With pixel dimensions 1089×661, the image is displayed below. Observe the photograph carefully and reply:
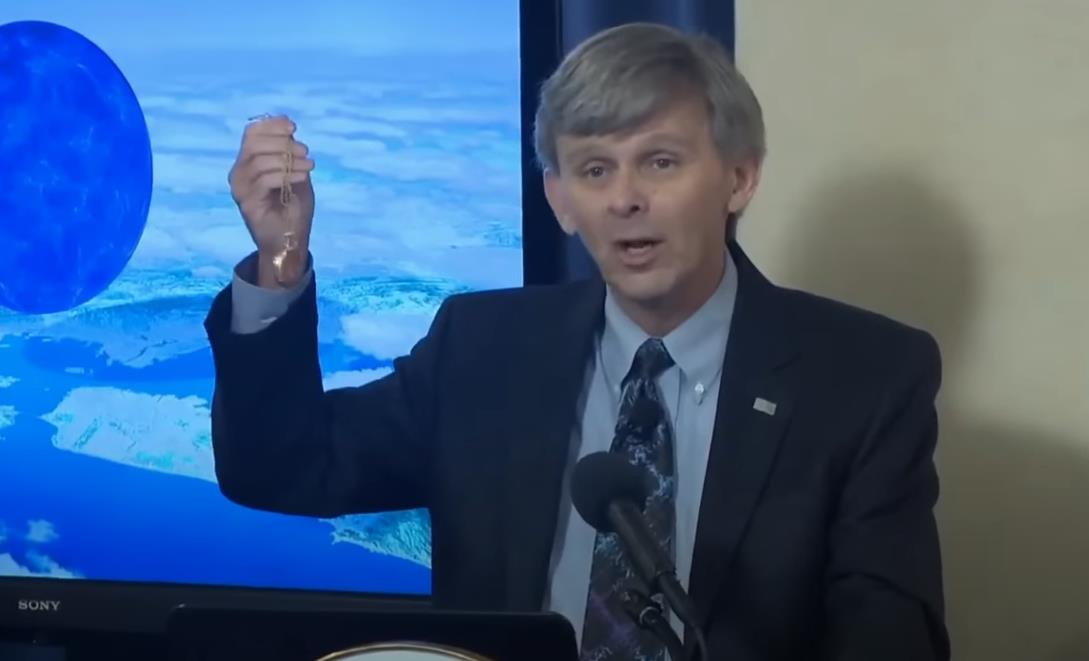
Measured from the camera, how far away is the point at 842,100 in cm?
Answer: 176

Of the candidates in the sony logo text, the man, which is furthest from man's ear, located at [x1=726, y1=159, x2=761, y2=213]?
the sony logo text

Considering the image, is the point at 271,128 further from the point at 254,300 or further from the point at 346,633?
the point at 346,633

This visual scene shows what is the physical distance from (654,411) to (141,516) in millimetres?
784

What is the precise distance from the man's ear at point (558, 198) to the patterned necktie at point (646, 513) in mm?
164

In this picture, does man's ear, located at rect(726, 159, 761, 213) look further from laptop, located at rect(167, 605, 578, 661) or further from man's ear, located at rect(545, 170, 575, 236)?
laptop, located at rect(167, 605, 578, 661)

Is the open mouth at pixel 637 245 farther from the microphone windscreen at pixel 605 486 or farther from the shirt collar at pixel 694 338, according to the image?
the microphone windscreen at pixel 605 486

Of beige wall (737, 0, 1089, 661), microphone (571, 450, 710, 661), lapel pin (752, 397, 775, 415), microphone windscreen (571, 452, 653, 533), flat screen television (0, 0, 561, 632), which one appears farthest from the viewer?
flat screen television (0, 0, 561, 632)

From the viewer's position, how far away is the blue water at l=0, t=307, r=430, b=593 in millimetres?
1755

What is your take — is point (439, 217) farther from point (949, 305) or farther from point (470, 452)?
point (949, 305)

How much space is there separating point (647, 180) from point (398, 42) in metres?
0.51

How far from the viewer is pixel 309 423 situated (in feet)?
4.93

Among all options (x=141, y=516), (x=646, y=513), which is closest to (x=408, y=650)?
(x=646, y=513)

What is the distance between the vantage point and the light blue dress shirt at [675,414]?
4.75 feet

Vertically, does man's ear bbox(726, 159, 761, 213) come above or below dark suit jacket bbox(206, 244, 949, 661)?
above
